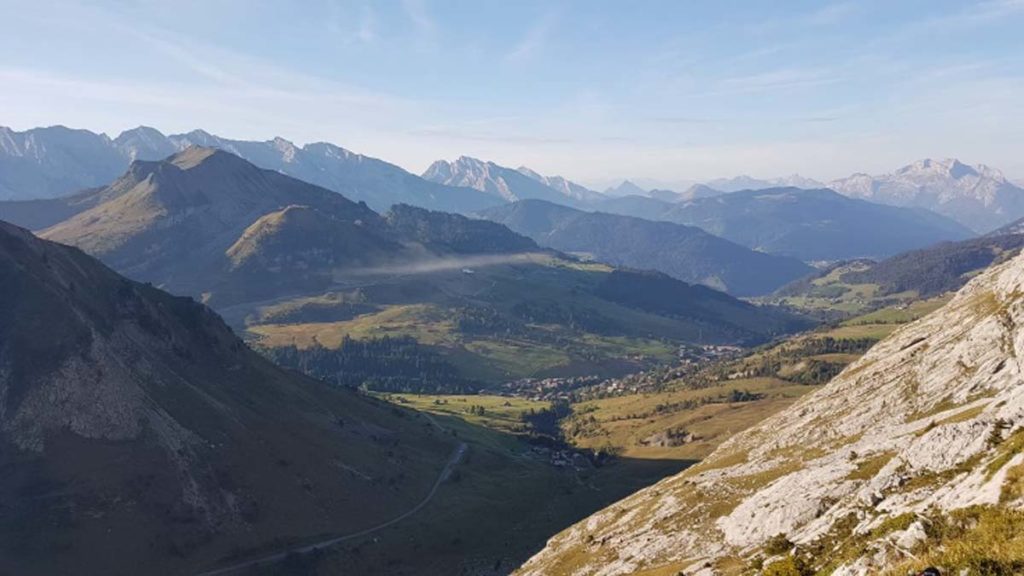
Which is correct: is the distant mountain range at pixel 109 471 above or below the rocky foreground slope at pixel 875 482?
below

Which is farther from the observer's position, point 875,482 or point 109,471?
point 109,471

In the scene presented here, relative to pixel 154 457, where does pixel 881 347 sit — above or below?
above

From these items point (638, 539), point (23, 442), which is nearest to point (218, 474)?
point (23, 442)

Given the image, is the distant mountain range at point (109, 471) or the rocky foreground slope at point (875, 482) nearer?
the rocky foreground slope at point (875, 482)

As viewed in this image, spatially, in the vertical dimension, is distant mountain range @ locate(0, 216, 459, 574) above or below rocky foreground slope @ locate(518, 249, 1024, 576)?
below

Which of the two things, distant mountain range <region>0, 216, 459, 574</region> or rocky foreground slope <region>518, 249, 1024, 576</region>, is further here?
distant mountain range <region>0, 216, 459, 574</region>

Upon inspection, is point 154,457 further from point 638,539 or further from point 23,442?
point 638,539

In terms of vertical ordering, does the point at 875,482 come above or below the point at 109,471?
above

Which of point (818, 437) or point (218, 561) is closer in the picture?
point (818, 437)
